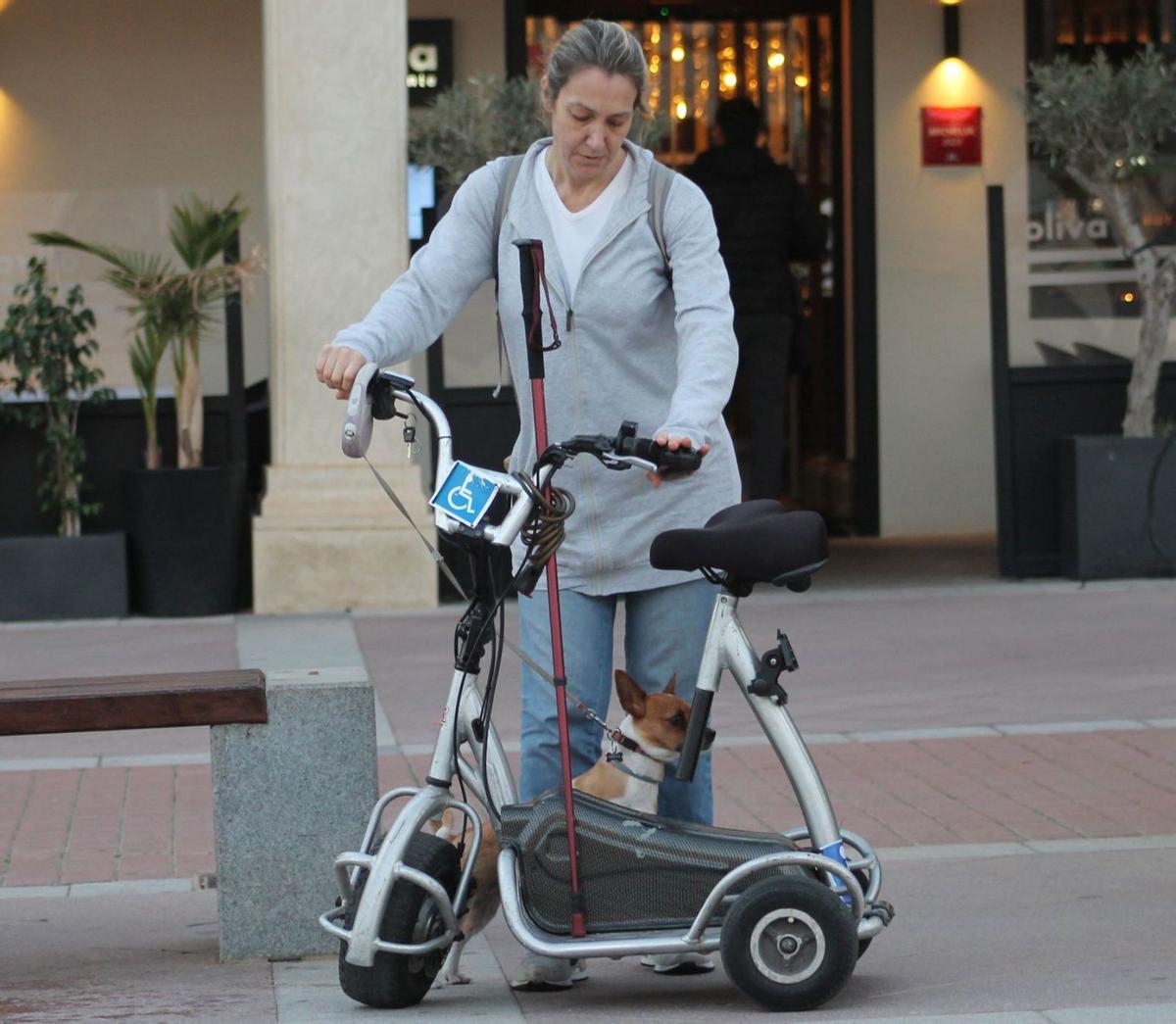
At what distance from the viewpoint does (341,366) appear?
12.4ft

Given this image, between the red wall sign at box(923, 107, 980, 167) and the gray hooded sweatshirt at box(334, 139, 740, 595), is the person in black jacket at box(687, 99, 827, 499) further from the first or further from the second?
the gray hooded sweatshirt at box(334, 139, 740, 595)

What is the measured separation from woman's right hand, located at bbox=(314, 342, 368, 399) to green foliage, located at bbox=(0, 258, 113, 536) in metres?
6.33

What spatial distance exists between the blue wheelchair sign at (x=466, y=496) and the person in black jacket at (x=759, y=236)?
22.9 ft

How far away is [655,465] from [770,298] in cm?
720

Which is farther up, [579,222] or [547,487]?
[579,222]

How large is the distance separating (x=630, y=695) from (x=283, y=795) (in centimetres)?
95

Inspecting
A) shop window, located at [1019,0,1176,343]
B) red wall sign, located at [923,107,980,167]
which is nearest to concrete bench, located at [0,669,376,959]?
shop window, located at [1019,0,1176,343]

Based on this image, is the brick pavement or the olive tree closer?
the brick pavement

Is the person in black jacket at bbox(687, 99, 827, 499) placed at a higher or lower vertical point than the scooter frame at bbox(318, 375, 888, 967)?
higher

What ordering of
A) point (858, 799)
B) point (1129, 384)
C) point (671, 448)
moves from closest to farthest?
1. point (671, 448)
2. point (858, 799)
3. point (1129, 384)

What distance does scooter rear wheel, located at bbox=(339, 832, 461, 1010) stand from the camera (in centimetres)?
387

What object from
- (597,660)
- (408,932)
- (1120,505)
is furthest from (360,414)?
(1120,505)

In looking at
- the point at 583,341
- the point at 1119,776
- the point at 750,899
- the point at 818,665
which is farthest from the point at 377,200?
the point at 750,899

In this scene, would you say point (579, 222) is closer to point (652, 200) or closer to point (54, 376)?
point (652, 200)
